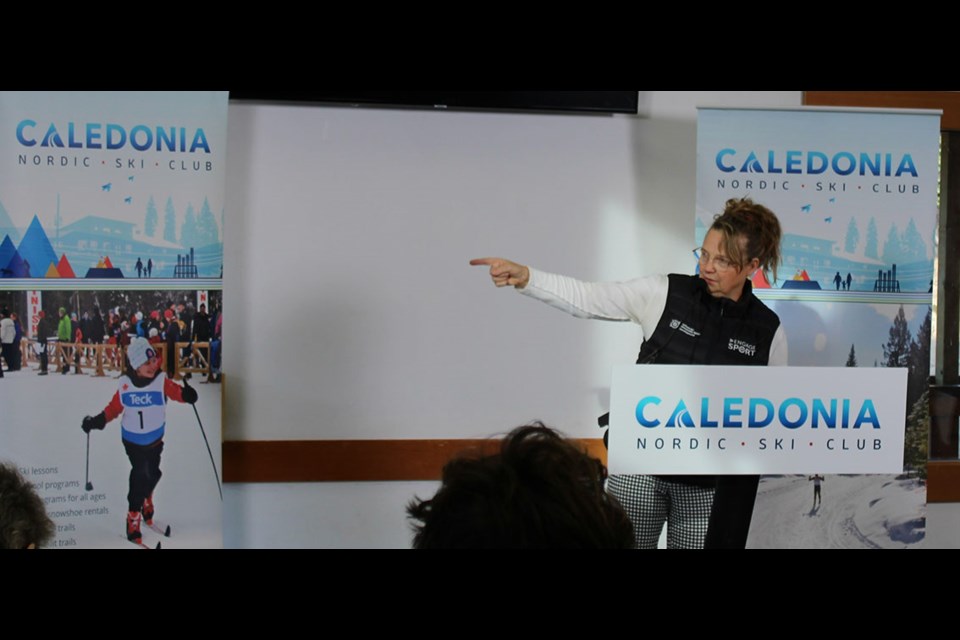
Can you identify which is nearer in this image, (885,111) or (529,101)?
(885,111)

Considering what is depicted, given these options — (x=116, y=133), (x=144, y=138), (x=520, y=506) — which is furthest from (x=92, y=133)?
(x=520, y=506)

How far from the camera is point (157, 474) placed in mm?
3303

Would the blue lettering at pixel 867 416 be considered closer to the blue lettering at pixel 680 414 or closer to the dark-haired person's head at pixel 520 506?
the blue lettering at pixel 680 414

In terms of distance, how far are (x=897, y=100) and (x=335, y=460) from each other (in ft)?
10.2

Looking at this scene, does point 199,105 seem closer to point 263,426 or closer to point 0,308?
point 0,308

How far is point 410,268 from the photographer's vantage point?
12.8 feet

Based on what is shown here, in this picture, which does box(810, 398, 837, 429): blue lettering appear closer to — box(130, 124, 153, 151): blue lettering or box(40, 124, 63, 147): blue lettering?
box(130, 124, 153, 151): blue lettering

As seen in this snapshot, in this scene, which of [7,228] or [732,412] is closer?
[732,412]

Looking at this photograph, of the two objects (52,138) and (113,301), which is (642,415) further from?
(52,138)

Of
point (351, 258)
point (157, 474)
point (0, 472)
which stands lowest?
point (157, 474)

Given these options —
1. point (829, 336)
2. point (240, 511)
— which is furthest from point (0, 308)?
point (829, 336)

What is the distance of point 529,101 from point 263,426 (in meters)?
1.89

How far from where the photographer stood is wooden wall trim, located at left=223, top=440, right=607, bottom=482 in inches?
152

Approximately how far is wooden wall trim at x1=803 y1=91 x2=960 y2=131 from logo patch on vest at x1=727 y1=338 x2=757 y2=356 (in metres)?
1.58
